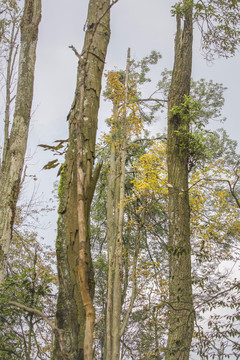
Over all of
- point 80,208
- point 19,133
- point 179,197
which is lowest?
point 80,208

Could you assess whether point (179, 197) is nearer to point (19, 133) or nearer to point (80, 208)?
point (19, 133)

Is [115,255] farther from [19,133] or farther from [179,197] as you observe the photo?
[19,133]

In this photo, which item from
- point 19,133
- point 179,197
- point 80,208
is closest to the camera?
point 80,208

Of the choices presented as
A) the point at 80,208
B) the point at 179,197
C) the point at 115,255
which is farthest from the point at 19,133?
the point at 115,255

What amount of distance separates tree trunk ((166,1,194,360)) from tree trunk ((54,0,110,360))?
8.13 ft

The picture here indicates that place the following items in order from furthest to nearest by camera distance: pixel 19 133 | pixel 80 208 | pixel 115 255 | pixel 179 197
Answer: pixel 115 255, pixel 179 197, pixel 19 133, pixel 80 208

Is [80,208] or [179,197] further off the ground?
[179,197]

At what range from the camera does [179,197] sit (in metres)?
5.50

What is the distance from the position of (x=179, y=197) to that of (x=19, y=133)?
288 centimetres

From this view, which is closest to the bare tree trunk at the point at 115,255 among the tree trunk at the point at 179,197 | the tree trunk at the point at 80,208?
the tree trunk at the point at 179,197

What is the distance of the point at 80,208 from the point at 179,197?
3895mm

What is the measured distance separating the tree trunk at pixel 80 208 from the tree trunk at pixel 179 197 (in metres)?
2.48

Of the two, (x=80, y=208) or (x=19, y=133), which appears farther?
(x=19, y=133)

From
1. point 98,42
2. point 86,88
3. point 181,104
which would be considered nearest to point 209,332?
point 86,88
